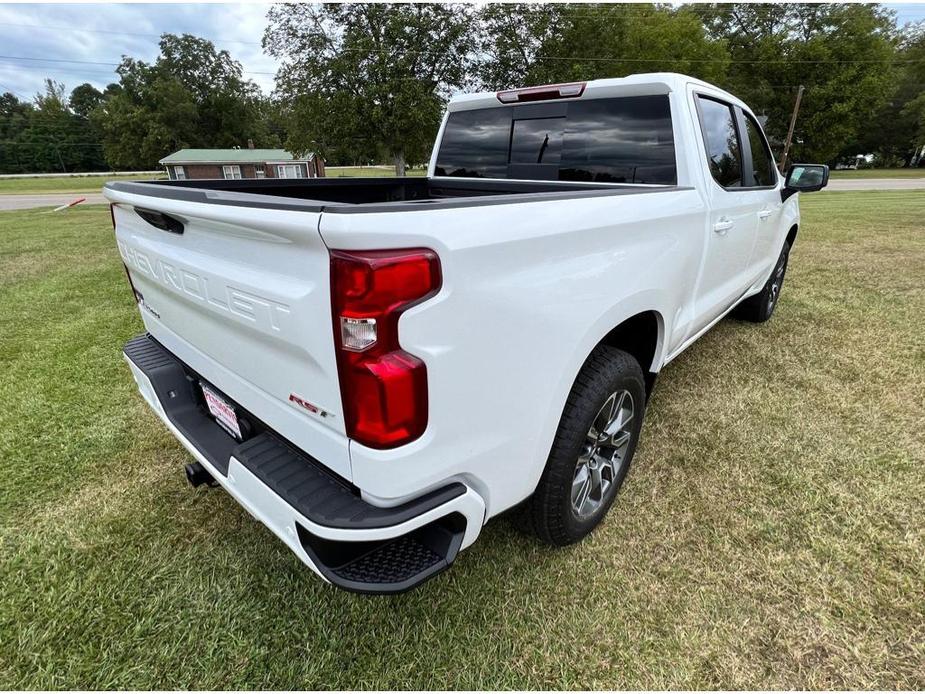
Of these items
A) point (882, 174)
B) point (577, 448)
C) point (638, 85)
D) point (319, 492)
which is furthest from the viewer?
point (882, 174)

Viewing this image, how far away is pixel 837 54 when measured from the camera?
36812mm

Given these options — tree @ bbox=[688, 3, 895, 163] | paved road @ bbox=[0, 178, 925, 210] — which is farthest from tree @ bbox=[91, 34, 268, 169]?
tree @ bbox=[688, 3, 895, 163]

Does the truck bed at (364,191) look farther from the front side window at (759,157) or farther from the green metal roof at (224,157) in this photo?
the green metal roof at (224,157)

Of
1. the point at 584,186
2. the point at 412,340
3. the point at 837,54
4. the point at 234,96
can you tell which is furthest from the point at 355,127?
the point at 234,96

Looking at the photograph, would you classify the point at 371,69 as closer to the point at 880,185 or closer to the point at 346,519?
the point at 346,519

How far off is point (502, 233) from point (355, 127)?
23666 millimetres

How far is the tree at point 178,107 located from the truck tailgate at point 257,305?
213 ft

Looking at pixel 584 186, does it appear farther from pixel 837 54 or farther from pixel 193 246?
pixel 837 54

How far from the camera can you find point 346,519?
131 cm

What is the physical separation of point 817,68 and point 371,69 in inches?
1396

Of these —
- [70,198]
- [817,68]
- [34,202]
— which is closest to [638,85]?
[34,202]

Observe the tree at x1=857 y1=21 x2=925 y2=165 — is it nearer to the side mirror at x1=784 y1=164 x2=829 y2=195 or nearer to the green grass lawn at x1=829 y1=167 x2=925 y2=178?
the green grass lawn at x1=829 y1=167 x2=925 y2=178

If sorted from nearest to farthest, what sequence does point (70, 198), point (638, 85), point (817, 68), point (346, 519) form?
point (346, 519)
point (638, 85)
point (70, 198)
point (817, 68)

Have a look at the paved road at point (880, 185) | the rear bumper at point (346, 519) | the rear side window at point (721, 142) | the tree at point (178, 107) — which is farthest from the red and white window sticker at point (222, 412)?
the tree at point (178, 107)
